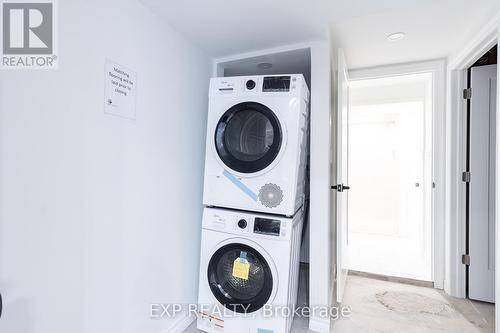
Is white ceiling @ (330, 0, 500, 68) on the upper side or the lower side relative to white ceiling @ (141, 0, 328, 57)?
upper

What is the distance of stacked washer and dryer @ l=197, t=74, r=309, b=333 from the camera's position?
1646 millimetres

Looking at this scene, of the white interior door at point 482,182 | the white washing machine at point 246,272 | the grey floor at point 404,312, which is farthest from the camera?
the white interior door at point 482,182

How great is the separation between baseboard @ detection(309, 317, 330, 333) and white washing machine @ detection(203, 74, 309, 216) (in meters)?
0.86

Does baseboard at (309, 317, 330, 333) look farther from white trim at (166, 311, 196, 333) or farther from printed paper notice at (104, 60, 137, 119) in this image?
→ printed paper notice at (104, 60, 137, 119)

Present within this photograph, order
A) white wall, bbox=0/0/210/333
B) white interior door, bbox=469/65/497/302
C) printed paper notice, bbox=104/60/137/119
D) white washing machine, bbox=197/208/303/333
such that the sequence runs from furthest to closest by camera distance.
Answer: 1. white interior door, bbox=469/65/497/302
2. white washing machine, bbox=197/208/303/333
3. printed paper notice, bbox=104/60/137/119
4. white wall, bbox=0/0/210/333

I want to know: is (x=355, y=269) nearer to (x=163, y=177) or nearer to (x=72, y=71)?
(x=163, y=177)

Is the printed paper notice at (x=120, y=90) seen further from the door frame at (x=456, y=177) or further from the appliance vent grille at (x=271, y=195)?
the door frame at (x=456, y=177)

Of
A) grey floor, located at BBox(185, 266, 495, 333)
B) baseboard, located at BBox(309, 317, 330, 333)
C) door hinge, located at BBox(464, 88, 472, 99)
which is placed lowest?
grey floor, located at BBox(185, 266, 495, 333)

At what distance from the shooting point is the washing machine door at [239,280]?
168cm

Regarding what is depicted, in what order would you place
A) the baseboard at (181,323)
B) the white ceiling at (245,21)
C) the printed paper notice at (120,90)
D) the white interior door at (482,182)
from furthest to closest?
the white interior door at (482,182) → the baseboard at (181,323) → the white ceiling at (245,21) → the printed paper notice at (120,90)

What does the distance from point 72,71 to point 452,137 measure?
288 centimetres

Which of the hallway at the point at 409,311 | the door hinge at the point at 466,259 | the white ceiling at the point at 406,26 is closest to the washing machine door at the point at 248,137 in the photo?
the white ceiling at the point at 406,26

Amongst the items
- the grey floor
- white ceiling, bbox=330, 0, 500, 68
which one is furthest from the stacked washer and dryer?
white ceiling, bbox=330, 0, 500, 68

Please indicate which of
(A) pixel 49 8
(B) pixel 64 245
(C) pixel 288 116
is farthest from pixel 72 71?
(C) pixel 288 116
